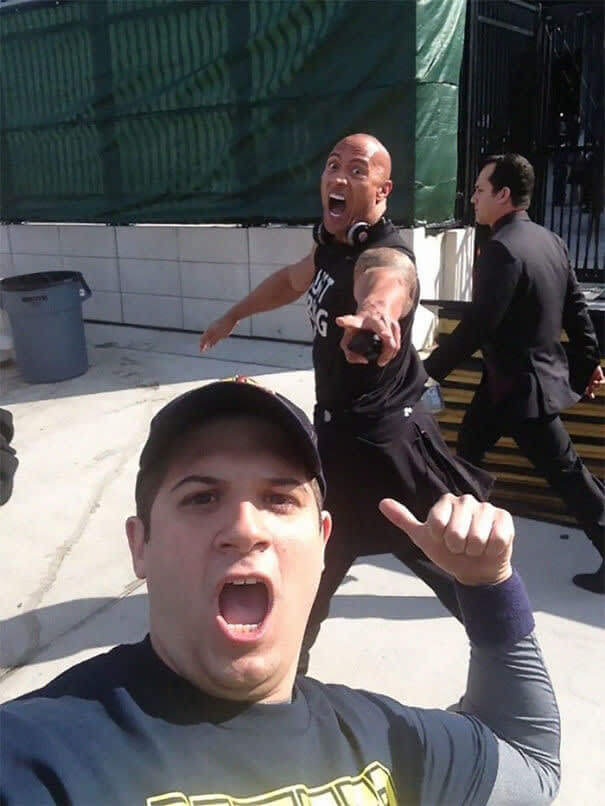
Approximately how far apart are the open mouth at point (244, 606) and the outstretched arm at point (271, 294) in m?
1.97

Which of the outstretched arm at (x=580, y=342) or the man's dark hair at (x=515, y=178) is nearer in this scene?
the man's dark hair at (x=515, y=178)

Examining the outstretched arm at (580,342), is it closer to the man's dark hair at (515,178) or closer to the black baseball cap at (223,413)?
the man's dark hair at (515,178)

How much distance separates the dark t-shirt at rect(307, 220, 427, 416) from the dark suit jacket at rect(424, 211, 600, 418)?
0.65 metres

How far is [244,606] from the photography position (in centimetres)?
114

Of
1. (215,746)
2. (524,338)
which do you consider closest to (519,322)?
(524,338)

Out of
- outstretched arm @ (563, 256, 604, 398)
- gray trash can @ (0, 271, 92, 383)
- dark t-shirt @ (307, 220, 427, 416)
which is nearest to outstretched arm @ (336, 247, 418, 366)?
dark t-shirt @ (307, 220, 427, 416)

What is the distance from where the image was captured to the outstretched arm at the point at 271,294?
9.98 feet

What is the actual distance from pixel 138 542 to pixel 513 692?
64 centimetres

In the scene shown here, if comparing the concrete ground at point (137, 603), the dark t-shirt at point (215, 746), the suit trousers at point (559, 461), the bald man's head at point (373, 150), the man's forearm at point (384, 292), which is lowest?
the concrete ground at point (137, 603)

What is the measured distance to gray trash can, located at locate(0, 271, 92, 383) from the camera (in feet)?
20.5

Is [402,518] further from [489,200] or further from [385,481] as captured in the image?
[489,200]

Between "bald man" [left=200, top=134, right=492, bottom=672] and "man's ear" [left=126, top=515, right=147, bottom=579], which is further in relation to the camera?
"bald man" [left=200, top=134, right=492, bottom=672]

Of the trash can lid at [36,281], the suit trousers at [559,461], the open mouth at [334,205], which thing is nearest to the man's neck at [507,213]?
the suit trousers at [559,461]

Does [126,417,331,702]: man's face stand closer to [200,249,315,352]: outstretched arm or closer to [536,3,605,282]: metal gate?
[200,249,315,352]: outstretched arm
